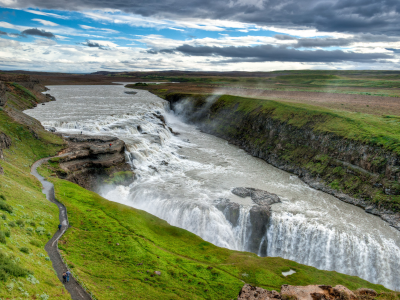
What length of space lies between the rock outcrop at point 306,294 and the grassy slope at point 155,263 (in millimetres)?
4486

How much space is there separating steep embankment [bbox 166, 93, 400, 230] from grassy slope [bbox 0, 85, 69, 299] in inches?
1549

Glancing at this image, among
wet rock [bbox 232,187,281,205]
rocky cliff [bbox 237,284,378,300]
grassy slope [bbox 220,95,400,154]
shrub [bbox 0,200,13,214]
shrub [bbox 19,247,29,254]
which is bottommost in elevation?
wet rock [bbox 232,187,281,205]

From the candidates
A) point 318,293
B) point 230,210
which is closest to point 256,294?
point 318,293

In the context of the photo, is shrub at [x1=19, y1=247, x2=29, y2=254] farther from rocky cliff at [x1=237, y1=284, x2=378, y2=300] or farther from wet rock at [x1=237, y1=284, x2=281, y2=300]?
rocky cliff at [x1=237, y1=284, x2=378, y2=300]

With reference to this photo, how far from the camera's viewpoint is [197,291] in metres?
21.5

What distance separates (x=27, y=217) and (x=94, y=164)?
22.0 metres

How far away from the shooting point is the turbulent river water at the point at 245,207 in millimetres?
30859

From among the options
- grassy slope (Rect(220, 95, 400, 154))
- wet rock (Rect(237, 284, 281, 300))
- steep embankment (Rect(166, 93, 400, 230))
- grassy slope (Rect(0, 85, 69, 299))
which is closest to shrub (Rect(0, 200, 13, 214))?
grassy slope (Rect(0, 85, 69, 299))

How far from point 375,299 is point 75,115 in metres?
76.5

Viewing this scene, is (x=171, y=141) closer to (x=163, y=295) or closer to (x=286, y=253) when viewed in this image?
(x=286, y=253)

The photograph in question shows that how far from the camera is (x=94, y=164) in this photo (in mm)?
45250

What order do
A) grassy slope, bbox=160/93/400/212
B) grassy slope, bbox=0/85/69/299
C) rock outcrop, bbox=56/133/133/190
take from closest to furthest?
grassy slope, bbox=0/85/69/299, grassy slope, bbox=160/93/400/212, rock outcrop, bbox=56/133/133/190

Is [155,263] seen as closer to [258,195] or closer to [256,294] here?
[256,294]

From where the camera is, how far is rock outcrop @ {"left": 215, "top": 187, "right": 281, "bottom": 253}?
3431 cm
